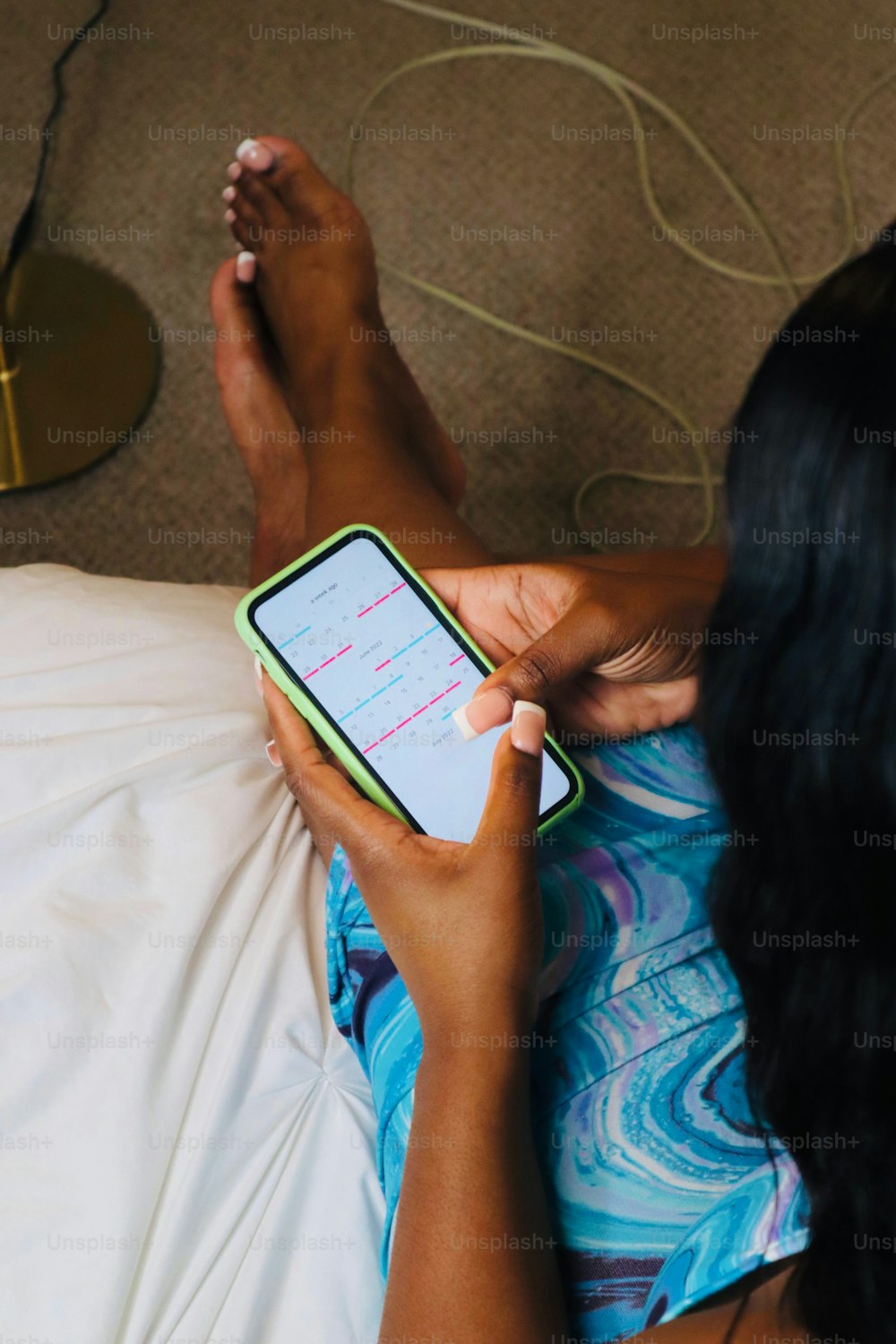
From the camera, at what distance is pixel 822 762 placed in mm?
444

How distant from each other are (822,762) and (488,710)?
0.20 meters

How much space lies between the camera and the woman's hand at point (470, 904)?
1.71ft

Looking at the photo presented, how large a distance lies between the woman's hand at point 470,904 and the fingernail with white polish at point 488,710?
2 cm

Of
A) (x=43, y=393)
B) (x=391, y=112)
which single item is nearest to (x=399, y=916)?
(x=43, y=393)

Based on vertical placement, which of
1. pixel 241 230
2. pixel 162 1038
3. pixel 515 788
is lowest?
pixel 162 1038

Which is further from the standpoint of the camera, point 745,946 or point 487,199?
point 487,199

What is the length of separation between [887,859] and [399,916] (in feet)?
0.79

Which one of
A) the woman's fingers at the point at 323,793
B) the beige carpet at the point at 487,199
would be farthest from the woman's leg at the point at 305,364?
the woman's fingers at the point at 323,793

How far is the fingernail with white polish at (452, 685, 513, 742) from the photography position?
59 centimetres

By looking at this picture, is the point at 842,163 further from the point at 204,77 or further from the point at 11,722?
the point at 11,722

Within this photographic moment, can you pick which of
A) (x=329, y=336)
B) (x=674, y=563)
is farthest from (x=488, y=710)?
(x=329, y=336)

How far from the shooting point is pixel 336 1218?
56 centimetres

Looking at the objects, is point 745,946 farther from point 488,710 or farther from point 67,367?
point 67,367

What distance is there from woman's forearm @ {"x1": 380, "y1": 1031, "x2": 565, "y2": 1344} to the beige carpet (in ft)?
2.50
